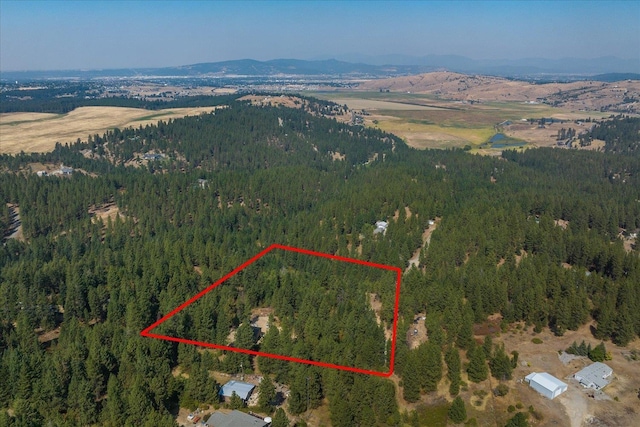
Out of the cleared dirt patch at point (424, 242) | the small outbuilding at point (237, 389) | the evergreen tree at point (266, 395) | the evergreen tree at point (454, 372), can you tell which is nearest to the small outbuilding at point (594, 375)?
the evergreen tree at point (454, 372)

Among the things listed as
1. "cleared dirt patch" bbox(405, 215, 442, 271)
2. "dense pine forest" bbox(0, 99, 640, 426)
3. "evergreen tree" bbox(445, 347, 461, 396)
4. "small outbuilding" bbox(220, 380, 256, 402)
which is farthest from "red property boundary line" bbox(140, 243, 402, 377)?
"evergreen tree" bbox(445, 347, 461, 396)

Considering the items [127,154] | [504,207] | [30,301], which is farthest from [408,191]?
[127,154]

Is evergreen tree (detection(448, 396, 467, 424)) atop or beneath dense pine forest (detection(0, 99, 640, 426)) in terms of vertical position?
beneath

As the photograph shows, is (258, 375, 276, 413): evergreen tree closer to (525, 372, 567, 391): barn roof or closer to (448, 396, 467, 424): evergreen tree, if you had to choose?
(448, 396, 467, 424): evergreen tree

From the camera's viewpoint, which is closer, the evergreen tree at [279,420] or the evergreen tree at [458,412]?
the evergreen tree at [279,420]

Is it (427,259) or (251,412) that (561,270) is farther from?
(251,412)

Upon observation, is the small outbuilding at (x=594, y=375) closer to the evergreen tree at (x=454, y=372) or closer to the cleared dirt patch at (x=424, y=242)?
the evergreen tree at (x=454, y=372)
